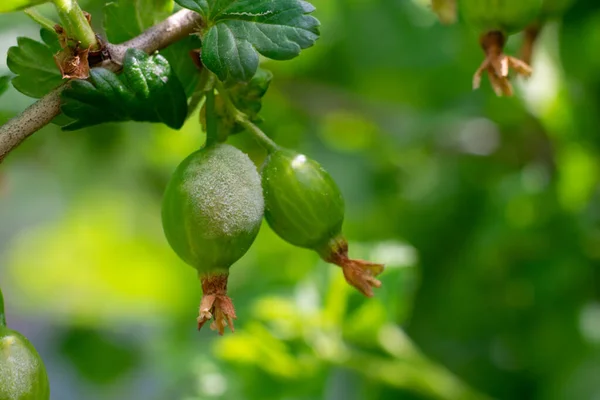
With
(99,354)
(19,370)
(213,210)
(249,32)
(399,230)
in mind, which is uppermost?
(249,32)

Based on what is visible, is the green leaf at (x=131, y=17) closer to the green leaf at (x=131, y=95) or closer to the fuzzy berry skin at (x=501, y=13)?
the green leaf at (x=131, y=95)

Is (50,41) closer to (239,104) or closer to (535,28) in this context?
(239,104)

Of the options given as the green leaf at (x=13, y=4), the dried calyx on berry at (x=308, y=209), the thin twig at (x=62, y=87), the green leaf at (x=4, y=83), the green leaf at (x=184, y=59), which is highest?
the green leaf at (x=13, y=4)

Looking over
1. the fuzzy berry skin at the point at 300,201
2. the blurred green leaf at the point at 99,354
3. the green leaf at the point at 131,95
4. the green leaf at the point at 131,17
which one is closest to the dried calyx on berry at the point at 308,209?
the fuzzy berry skin at the point at 300,201

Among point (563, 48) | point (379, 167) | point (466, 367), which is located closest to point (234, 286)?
point (379, 167)

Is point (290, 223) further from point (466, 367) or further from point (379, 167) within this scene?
point (379, 167)

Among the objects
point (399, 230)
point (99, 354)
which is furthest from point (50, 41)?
point (99, 354)

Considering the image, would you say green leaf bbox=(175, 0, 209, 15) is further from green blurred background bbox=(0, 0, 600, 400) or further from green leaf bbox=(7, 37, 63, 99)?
green blurred background bbox=(0, 0, 600, 400)
